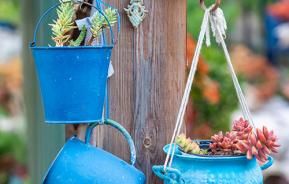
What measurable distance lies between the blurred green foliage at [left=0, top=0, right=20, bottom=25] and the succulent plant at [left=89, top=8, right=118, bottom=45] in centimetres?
543

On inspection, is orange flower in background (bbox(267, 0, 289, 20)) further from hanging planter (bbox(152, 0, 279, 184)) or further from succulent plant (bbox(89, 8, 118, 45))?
succulent plant (bbox(89, 8, 118, 45))

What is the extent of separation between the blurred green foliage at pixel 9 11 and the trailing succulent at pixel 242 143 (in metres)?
5.48

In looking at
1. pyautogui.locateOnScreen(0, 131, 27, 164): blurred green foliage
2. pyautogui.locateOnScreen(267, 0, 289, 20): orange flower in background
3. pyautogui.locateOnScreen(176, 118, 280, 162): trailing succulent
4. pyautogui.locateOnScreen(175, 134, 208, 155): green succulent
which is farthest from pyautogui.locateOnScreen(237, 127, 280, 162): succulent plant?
pyautogui.locateOnScreen(267, 0, 289, 20): orange flower in background

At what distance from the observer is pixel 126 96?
2.08 meters

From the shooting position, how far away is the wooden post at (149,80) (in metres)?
2.07

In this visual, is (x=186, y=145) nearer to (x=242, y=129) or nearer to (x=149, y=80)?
(x=242, y=129)

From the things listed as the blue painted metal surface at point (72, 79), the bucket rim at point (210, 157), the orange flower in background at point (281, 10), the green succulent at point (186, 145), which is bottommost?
the bucket rim at point (210, 157)

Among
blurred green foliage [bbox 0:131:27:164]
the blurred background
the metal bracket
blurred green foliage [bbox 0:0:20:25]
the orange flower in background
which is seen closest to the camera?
the metal bracket

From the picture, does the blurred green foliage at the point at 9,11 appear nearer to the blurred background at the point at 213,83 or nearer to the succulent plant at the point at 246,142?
the blurred background at the point at 213,83

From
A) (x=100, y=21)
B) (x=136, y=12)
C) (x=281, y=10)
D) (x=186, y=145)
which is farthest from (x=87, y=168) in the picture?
(x=281, y=10)

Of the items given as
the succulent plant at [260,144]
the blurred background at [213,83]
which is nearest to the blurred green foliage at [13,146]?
the blurred background at [213,83]

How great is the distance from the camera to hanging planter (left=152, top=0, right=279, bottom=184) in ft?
6.03

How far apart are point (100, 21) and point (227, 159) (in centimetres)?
45

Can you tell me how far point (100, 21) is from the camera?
186 cm
